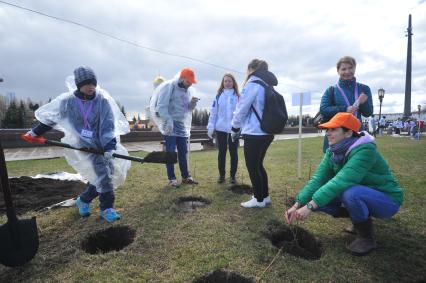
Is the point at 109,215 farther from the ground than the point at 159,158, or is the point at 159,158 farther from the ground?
the point at 159,158

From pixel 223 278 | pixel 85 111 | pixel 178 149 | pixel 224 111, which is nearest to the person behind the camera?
pixel 223 278

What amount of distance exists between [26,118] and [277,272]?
26.6m

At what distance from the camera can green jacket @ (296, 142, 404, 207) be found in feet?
8.25

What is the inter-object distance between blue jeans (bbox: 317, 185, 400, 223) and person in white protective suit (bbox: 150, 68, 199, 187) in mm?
3044

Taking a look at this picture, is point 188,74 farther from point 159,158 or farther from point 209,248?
point 209,248

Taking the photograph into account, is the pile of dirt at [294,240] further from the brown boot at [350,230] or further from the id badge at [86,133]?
the id badge at [86,133]

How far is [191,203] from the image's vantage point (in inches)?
161

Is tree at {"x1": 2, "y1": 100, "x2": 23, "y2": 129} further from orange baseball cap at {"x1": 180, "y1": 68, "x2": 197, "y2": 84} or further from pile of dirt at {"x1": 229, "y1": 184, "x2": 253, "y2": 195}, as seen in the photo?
pile of dirt at {"x1": 229, "y1": 184, "x2": 253, "y2": 195}

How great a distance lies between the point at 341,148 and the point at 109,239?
2.57 meters

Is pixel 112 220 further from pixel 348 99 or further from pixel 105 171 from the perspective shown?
pixel 348 99

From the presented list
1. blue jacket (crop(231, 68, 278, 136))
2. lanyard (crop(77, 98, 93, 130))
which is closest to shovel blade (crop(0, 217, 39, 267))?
lanyard (crop(77, 98, 93, 130))

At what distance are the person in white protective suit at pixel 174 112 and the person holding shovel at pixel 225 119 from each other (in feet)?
1.80

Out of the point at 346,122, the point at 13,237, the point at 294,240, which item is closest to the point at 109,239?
the point at 13,237

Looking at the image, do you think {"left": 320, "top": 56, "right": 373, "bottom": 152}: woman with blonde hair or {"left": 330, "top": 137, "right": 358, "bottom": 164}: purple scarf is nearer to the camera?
{"left": 330, "top": 137, "right": 358, "bottom": 164}: purple scarf
